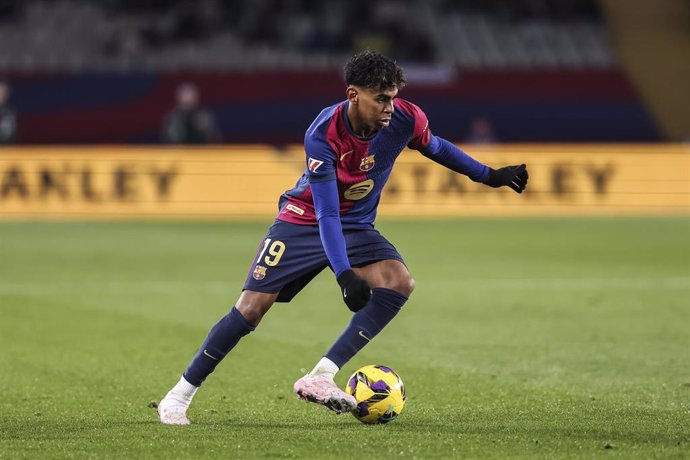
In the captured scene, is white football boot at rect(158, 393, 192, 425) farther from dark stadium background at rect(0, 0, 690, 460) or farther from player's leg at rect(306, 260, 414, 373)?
player's leg at rect(306, 260, 414, 373)

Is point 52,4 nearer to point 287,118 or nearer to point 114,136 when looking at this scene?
point 114,136

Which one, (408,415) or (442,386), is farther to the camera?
(442,386)

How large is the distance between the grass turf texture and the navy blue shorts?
71 cm

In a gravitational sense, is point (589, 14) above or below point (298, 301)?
above

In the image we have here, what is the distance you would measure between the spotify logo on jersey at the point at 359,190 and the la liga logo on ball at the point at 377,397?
3.03 feet

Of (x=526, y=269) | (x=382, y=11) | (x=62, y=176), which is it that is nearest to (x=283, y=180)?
(x=62, y=176)

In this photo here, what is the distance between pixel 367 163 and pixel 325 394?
3.93 ft

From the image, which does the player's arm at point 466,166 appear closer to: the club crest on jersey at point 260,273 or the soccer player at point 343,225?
the soccer player at point 343,225

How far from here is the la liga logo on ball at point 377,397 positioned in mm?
6547

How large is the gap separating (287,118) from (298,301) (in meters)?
16.8

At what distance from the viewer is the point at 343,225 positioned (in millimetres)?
6859

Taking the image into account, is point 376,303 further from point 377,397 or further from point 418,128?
point 418,128

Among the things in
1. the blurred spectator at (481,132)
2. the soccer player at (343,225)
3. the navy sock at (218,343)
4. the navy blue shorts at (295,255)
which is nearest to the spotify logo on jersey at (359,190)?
the soccer player at (343,225)

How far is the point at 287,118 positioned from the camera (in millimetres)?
29250
